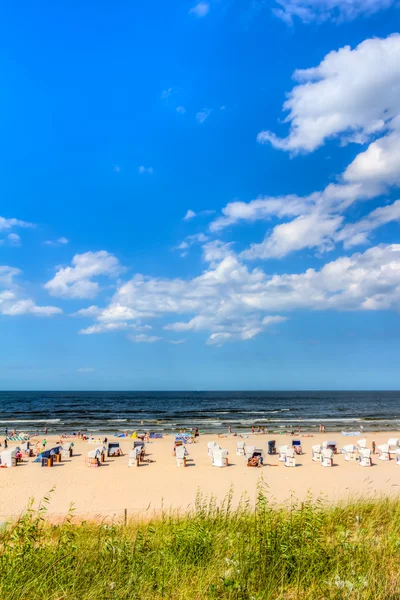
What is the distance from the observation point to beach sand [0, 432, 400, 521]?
1459 centimetres

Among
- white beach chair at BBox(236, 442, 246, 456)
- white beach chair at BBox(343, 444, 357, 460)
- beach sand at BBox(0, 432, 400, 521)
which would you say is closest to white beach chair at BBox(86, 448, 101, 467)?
beach sand at BBox(0, 432, 400, 521)

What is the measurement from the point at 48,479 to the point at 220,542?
16.6m

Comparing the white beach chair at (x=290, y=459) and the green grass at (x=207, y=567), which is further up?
the green grass at (x=207, y=567)

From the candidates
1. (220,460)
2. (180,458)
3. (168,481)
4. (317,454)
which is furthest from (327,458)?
(168,481)

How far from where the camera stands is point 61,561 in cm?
458

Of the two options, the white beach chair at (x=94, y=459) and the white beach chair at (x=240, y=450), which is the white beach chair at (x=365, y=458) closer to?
the white beach chair at (x=240, y=450)

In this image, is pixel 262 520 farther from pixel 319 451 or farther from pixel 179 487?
pixel 319 451

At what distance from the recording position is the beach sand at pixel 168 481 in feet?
47.9

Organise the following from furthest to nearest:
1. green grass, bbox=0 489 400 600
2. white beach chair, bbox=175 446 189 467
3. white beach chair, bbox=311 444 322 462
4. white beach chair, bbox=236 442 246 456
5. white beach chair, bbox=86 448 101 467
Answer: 1. white beach chair, bbox=236 442 246 456
2. white beach chair, bbox=311 444 322 462
3. white beach chair, bbox=86 448 101 467
4. white beach chair, bbox=175 446 189 467
5. green grass, bbox=0 489 400 600

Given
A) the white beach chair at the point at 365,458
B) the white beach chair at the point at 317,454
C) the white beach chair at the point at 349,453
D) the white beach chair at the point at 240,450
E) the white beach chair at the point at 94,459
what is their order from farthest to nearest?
1. the white beach chair at the point at 240,450
2. the white beach chair at the point at 349,453
3. the white beach chair at the point at 317,454
4. the white beach chair at the point at 94,459
5. the white beach chair at the point at 365,458

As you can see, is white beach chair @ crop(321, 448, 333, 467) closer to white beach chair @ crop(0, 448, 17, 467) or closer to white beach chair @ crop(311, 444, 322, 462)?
white beach chair @ crop(311, 444, 322, 462)

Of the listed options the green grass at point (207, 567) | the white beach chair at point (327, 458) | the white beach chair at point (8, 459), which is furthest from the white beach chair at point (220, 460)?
the green grass at point (207, 567)

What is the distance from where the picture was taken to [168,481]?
18.2 m

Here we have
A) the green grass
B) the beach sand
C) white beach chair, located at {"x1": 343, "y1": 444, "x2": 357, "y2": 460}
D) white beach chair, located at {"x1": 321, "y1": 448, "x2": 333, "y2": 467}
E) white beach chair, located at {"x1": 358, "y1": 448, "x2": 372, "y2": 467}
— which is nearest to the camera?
the green grass
